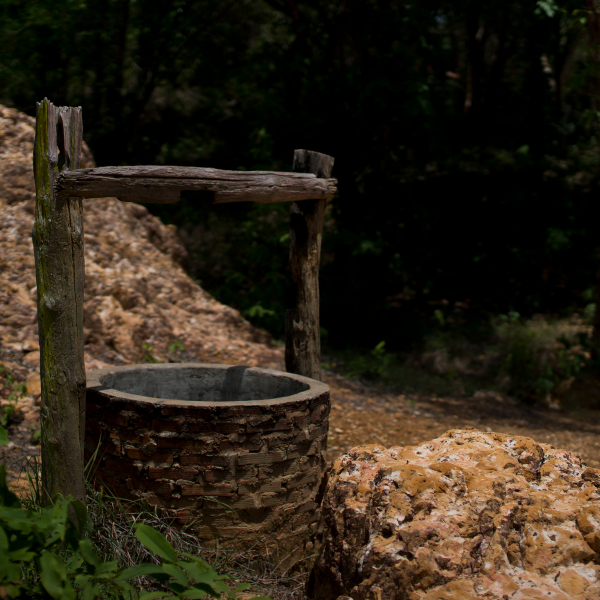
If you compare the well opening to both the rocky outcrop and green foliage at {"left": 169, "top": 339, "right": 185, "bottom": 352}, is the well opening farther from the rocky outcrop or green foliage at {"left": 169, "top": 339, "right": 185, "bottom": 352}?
green foliage at {"left": 169, "top": 339, "right": 185, "bottom": 352}

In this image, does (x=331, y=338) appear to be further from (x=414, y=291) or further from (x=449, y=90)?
(x=449, y=90)

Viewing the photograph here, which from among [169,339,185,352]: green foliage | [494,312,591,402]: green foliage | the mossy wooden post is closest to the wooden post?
the mossy wooden post

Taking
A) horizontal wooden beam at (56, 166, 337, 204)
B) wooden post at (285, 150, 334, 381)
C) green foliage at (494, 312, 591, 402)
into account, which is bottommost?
green foliage at (494, 312, 591, 402)

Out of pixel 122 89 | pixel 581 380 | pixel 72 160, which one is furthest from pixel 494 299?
pixel 72 160

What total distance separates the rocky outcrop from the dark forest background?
5.52 meters

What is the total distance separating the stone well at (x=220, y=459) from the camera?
3.01m

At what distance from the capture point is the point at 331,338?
9.23 m

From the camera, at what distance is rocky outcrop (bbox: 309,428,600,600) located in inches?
77.0

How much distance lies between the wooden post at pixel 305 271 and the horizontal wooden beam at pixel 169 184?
328mm

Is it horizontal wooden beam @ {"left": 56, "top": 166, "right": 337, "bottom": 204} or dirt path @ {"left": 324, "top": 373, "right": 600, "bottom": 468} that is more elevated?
horizontal wooden beam @ {"left": 56, "top": 166, "right": 337, "bottom": 204}

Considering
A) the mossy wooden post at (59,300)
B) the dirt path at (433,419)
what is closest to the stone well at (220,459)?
the mossy wooden post at (59,300)

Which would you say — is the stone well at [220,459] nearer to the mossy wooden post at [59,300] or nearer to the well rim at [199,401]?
the well rim at [199,401]

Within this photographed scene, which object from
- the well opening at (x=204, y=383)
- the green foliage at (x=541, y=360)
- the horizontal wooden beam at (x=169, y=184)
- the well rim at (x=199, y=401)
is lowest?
the green foliage at (x=541, y=360)

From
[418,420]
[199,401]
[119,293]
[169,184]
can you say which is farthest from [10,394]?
[418,420]
